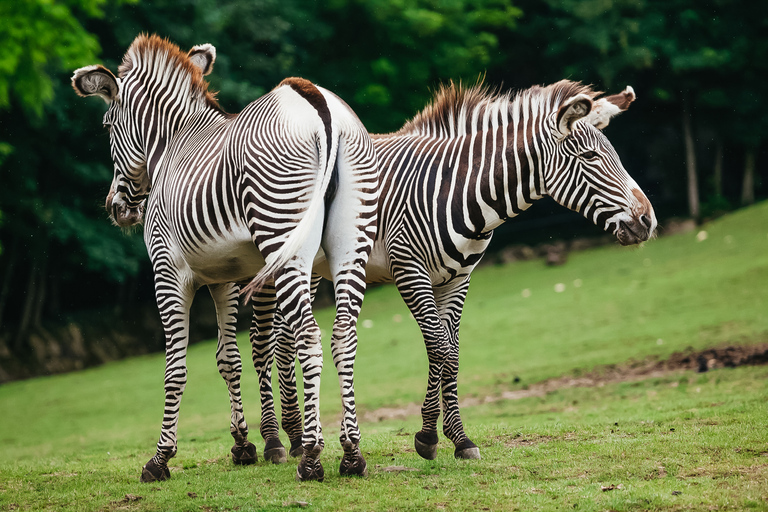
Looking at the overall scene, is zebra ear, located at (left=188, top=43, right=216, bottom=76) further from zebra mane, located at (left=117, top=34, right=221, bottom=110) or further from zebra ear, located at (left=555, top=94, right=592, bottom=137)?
zebra ear, located at (left=555, top=94, right=592, bottom=137)

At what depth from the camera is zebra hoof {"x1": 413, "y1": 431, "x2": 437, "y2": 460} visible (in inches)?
229

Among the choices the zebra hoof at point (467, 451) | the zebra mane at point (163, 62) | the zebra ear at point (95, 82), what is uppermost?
the zebra mane at point (163, 62)

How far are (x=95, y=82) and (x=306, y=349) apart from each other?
2.93 m

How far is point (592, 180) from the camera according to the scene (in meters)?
5.60

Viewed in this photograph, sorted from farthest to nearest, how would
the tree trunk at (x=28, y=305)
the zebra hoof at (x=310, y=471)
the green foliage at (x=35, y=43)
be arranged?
the tree trunk at (x=28, y=305)
the green foliage at (x=35, y=43)
the zebra hoof at (x=310, y=471)

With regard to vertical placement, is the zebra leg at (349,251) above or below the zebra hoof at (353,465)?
above

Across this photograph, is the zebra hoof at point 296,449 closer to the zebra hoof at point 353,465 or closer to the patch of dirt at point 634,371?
the zebra hoof at point 353,465

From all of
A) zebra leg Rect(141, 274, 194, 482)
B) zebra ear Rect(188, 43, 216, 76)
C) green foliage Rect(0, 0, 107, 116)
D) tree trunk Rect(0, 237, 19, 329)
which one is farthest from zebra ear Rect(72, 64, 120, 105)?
tree trunk Rect(0, 237, 19, 329)

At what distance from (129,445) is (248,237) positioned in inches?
191

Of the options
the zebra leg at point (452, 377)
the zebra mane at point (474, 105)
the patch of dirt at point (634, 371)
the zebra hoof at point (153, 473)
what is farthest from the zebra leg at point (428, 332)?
the patch of dirt at point (634, 371)

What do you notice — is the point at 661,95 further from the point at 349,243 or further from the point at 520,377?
the point at 349,243

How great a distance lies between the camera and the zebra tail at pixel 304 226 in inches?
192

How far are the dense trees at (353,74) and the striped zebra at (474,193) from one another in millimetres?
8605

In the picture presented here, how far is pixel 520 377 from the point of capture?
1209cm
